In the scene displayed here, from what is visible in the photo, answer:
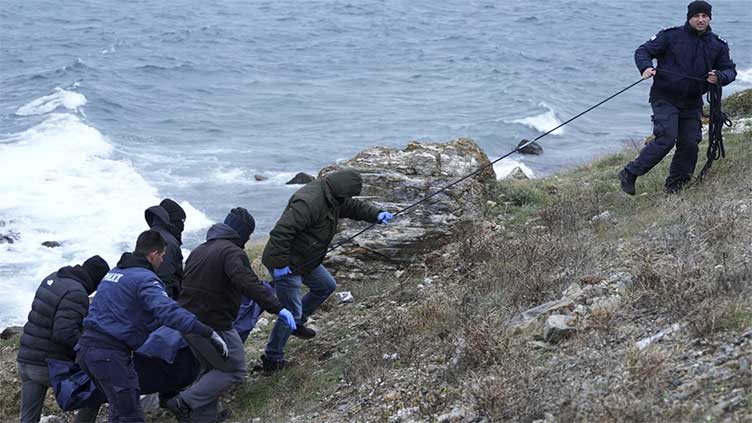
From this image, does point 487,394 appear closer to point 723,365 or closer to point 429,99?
point 723,365

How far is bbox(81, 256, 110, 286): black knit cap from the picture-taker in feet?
23.7

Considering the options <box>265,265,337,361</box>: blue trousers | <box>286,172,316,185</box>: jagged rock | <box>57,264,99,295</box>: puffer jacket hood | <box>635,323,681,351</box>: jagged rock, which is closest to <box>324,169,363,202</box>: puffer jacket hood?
<box>265,265,337,361</box>: blue trousers

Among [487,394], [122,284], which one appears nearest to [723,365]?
[487,394]

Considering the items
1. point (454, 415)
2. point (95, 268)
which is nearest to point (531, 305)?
point (454, 415)

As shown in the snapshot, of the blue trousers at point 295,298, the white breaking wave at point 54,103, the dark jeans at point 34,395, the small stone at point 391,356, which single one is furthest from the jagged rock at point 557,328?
the white breaking wave at point 54,103

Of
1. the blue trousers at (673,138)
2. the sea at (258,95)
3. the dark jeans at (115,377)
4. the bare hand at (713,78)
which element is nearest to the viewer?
the dark jeans at (115,377)

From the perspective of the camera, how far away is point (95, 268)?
23.8ft

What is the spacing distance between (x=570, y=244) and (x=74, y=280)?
4.44 metres

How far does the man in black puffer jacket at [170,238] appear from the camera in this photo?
7395 mm

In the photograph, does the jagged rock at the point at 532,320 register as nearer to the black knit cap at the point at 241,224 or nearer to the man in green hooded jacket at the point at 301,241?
the man in green hooded jacket at the point at 301,241

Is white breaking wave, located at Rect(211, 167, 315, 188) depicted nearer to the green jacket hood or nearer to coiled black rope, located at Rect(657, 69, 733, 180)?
coiled black rope, located at Rect(657, 69, 733, 180)

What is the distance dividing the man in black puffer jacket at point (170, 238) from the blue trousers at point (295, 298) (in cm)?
85

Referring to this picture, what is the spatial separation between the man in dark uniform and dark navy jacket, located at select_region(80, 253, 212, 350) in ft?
16.4

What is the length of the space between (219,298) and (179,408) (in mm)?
1088
